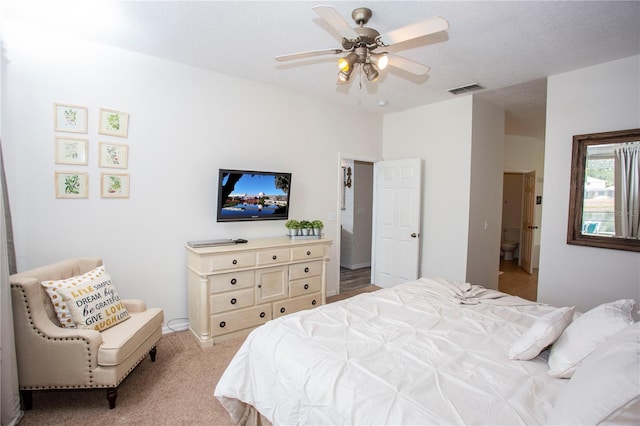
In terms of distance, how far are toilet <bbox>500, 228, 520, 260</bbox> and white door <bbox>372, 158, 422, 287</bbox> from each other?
3801mm

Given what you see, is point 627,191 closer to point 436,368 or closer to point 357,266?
point 436,368

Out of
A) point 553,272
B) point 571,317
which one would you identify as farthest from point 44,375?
point 553,272

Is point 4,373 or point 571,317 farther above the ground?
point 571,317

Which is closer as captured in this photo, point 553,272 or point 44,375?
point 44,375

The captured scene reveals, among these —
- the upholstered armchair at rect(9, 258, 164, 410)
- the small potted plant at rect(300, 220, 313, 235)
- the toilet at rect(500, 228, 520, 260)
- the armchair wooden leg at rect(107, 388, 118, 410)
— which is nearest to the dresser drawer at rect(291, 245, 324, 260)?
the small potted plant at rect(300, 220, 313, 235)

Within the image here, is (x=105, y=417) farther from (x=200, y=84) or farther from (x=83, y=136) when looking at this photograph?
(x=200, y=84)

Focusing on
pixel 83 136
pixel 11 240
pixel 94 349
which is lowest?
pixel 94 349

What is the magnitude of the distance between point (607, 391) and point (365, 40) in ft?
6.64

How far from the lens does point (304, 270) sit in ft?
11.8

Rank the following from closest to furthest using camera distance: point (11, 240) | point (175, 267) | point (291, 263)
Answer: point (11, 240), point (175, 267), point (291, 263)

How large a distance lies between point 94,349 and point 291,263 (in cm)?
188

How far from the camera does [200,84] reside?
3295mm

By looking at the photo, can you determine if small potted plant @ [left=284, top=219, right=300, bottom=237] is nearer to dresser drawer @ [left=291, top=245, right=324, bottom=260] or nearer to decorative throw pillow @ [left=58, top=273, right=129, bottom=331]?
dresser drawer @ [left=291, top=245, right=324, bottom=260]

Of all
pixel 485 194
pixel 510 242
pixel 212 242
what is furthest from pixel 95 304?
pixel 510 242
